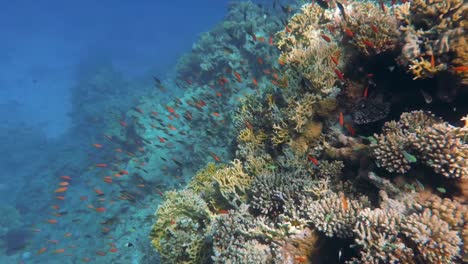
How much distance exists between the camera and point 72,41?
8625cm

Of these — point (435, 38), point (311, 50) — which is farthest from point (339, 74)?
point (311, 50)

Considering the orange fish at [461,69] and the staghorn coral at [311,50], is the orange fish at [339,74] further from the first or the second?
the orange fish at [461,69]

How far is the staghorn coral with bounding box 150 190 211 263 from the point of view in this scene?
16.6ft

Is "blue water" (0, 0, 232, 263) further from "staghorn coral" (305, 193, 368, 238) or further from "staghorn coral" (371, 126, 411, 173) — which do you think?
"staghorn coral" (371, 126, 411, 173)

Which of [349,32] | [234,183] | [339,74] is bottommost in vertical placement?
[234,183]

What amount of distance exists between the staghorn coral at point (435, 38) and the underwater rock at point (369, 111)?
72cm

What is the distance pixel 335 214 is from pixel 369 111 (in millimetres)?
1885

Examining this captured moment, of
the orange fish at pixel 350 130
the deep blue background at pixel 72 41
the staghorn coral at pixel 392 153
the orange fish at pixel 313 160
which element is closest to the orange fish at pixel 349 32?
the orange fish at pixel 350 130

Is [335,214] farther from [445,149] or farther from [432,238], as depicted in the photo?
[445,149]

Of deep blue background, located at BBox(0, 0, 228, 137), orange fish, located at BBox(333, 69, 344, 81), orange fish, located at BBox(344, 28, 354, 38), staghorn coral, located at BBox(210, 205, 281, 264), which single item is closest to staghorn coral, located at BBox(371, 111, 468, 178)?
orange fish, located at BBox(333, 69, 344, 81)

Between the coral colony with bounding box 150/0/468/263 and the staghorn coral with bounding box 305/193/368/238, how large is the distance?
16mm

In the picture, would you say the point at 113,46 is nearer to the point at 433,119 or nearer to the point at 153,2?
the point at 153,2

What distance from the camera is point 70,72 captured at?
205 feet

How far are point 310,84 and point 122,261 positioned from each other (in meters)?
11.3
